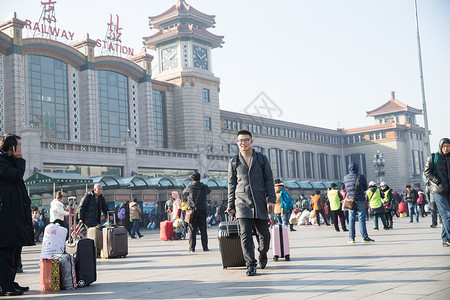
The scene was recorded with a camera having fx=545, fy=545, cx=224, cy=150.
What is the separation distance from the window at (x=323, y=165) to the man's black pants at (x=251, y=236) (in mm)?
86014

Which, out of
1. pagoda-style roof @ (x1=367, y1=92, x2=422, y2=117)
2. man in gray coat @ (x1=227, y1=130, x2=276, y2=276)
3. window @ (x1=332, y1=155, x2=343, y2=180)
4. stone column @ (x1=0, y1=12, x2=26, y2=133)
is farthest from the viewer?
pagoda-style roof @ (x1=367, y1=92, x2=422, y2=117)

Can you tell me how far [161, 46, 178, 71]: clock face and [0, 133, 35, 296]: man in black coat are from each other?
57.6 metres

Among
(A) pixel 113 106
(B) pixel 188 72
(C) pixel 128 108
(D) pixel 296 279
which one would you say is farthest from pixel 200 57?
(D) pixel 296 279

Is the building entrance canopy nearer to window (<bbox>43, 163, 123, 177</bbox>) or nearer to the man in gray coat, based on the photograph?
window (<bbox>43, 163, 123, 177</bbox>)

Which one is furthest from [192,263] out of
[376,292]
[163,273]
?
[376,292]

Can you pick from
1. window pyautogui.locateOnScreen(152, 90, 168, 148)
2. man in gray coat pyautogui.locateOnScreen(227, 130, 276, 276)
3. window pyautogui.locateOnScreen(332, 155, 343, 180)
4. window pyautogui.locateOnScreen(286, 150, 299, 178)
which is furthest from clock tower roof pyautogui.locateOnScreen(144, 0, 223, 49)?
man in gray coat pyautogui.locateOnScreen(227, 130, 276, 276)

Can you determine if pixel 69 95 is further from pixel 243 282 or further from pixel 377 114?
pixel 377 114

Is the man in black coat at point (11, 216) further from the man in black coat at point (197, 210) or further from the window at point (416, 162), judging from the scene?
the window at point (416, 162)

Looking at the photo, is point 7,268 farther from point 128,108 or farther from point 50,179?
point 128,108

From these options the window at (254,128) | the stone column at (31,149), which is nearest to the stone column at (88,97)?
the stone column at (31,149)

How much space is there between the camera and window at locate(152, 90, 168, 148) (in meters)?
58.6

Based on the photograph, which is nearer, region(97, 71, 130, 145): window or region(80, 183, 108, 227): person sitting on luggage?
region(80, 183, 108, 227): person sitting on luggage

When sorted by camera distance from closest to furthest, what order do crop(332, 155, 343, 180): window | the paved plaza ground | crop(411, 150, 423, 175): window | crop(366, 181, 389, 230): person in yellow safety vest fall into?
the paved plaza ground, crop(366, 181, 389, 230): person in yellow safety vest, crop(411, 150, 423, 175): window, crop(332, 155, 343, 180): window

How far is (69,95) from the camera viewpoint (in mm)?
47031
